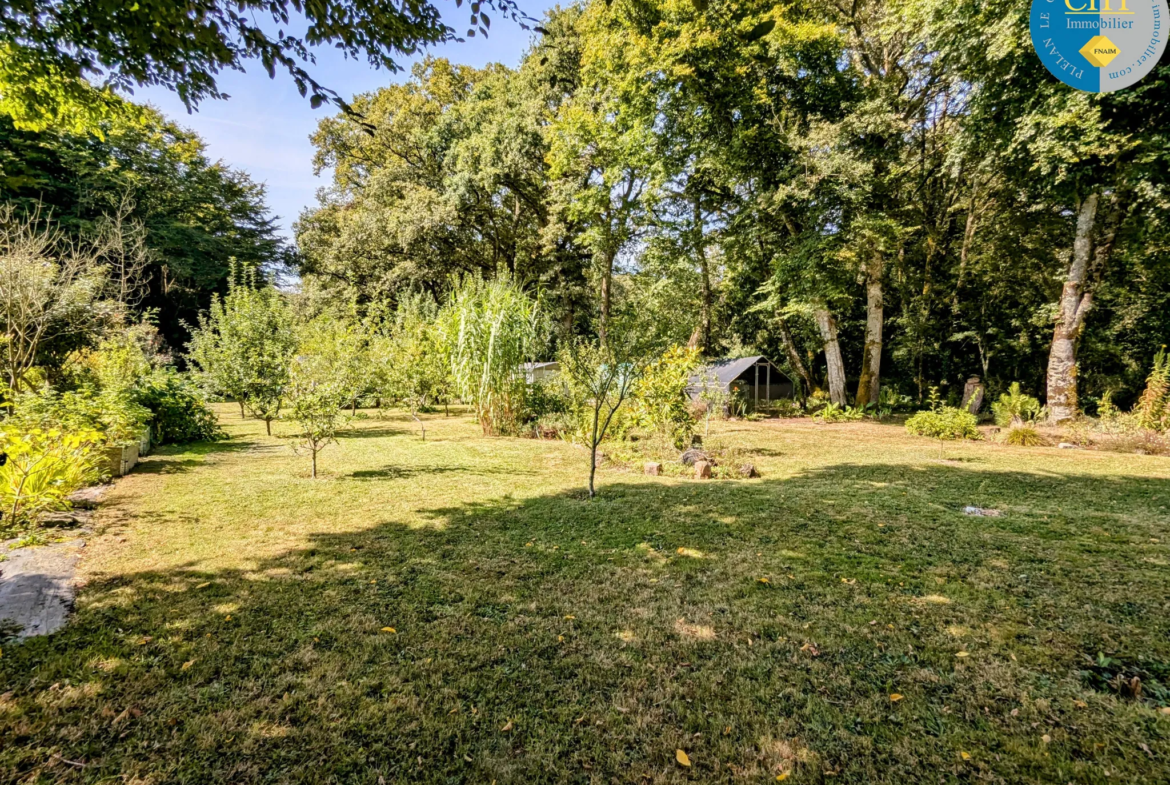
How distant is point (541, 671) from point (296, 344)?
12.2 m

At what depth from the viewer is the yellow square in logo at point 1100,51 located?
29.4 ft

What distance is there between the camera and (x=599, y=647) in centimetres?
270

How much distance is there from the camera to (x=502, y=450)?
30.3ft

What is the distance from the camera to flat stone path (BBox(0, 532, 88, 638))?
9.16ft

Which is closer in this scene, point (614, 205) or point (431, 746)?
point (431, 746)

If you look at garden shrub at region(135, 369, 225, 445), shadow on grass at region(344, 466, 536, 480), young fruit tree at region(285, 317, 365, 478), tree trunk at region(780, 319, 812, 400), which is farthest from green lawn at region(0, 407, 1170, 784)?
tree trunk at region(780, 319, 812, 400)

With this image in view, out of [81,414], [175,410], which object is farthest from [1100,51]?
[175,410]

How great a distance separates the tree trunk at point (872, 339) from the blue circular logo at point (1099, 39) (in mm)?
7133

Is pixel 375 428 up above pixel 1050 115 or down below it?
below

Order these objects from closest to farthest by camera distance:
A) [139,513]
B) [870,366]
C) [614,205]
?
[139,513] < [870,366] < [614,205]

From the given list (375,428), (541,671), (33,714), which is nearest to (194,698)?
(33,714)

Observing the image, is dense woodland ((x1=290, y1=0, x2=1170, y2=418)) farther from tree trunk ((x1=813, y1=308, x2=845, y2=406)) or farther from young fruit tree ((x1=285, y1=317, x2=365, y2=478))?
→ young fruit tree ((x1=285, y1=317, x2=365, y2=478))

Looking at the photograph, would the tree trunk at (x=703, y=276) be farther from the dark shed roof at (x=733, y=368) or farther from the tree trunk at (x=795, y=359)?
the tree trunk at (x=795, y=359)

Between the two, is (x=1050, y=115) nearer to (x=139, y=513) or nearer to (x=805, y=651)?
(x=805, y=651)
